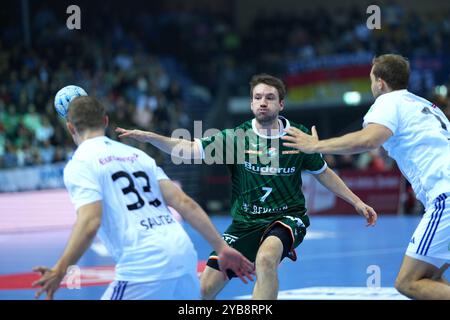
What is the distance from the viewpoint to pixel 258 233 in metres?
7.40

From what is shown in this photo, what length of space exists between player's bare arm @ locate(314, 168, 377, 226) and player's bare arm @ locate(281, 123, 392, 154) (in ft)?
3.69

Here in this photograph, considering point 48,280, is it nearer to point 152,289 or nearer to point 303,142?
point 152,289

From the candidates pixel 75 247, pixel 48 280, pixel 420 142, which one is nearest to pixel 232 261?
pixel 75 247

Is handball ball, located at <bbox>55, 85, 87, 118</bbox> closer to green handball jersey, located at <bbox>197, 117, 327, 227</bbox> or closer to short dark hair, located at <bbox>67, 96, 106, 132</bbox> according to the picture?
green handball jersey, located at <bbox>197, 117, 327, 227</bbox>

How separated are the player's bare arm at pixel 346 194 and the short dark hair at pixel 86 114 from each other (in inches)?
112

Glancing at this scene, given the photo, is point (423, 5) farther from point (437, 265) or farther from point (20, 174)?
point (437, 265)

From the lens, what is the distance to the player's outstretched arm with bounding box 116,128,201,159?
713 cm

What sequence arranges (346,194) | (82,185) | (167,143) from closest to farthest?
(82,185)
(167,143)
(346,194)

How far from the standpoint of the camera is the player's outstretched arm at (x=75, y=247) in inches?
193

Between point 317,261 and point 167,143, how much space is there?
6.25 meters

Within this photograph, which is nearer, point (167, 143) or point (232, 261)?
point (232, 261)

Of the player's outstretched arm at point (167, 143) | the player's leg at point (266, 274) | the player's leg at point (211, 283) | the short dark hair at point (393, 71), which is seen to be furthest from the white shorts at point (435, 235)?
the player's outstretched arm at point (167, 143)

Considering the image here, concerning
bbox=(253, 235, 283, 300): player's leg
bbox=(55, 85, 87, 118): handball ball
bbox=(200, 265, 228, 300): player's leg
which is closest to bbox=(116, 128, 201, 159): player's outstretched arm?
bbox=(55, 85, 87, 118): handball ball

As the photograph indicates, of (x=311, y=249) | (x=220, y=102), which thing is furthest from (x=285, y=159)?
(x=220, y=102)
